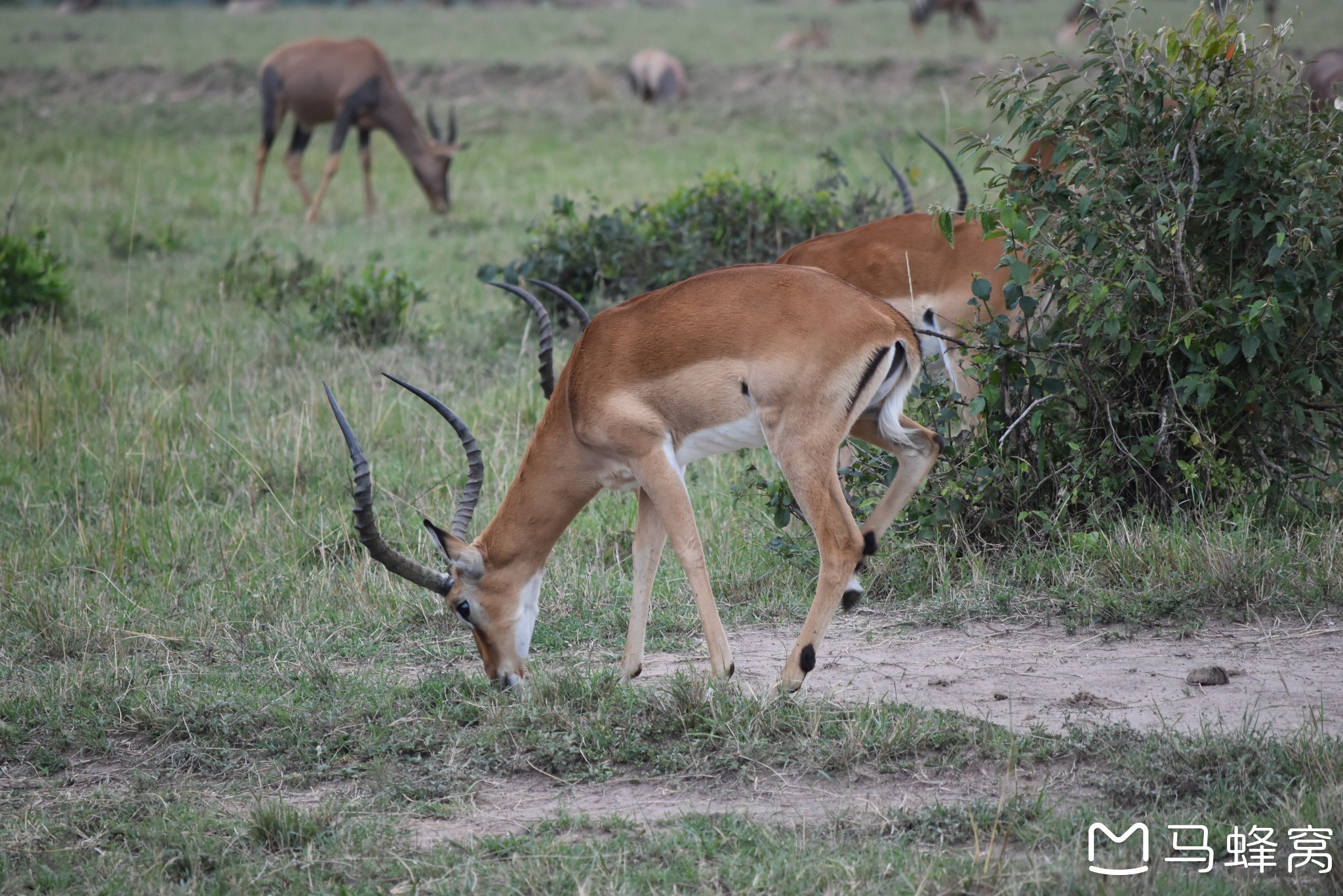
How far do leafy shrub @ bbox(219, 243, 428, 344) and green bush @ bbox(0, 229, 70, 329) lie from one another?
1.04 m

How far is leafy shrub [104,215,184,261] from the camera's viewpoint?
1053 centimetres

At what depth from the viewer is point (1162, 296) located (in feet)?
14.0

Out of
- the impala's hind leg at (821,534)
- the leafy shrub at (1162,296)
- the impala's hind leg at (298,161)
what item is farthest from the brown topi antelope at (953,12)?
the impala's hind leg at (821,534)

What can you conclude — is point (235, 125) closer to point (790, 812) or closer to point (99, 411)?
point (99, 411)

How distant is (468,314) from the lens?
333 inches

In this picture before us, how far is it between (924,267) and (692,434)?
2062 millimetres

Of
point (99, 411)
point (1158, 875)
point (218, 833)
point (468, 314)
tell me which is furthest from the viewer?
point (468, 314)

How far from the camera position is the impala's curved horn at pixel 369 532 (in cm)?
368

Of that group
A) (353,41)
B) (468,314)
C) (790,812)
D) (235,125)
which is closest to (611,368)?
(790,812)

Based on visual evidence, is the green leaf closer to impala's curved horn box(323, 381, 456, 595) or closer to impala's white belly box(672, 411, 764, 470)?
impala's white belly box(672, 411, 764, 470)

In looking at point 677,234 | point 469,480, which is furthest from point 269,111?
point 469,480

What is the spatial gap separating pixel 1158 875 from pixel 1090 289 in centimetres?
214

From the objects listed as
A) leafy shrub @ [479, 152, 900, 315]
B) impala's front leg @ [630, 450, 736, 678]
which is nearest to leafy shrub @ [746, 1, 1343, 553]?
impala's front leg @ [630, 450, 736, 678]

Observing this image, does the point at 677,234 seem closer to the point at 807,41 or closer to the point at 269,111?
the point at 269,111
